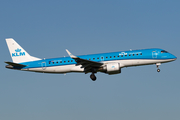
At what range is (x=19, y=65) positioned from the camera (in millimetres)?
46031

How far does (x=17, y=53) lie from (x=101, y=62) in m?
15.1

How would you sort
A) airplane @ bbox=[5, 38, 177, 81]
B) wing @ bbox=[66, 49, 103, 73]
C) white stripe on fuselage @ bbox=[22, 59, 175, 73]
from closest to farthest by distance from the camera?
wing @ bbox=[66, 49, 103, 73], airplane @ bbox=[5, 38, 177, 81], white stripe on fuselage @ bbox=[22, 59, 175, 73]

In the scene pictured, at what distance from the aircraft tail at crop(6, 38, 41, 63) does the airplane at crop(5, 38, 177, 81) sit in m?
1.51

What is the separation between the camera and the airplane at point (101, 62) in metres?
42.8

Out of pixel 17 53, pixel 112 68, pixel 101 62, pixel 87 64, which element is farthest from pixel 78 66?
pixel 17 53

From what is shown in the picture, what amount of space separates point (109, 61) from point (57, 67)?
8.35 m

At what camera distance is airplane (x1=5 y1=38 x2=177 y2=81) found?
140ft

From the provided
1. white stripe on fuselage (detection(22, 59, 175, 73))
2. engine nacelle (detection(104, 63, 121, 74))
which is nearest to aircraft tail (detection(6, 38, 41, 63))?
white stripe on fuselage (detection(22, 59, 175, 73))

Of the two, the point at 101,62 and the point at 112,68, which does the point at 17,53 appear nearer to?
the point at 101,62

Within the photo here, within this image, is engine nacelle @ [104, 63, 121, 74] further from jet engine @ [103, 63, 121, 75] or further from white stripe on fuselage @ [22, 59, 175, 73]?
white stripe on fuselage @ [22, 59, 175, 73]

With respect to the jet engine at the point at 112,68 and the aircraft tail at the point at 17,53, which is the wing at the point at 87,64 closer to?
the jet engine at the point at 112,68

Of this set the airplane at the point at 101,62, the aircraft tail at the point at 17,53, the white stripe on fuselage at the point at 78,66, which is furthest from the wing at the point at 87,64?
the aircraft tail at the point at 17,53

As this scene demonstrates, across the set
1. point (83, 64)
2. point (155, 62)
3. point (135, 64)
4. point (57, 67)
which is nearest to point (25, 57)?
point (57, 67)

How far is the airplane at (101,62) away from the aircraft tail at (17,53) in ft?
4.95
